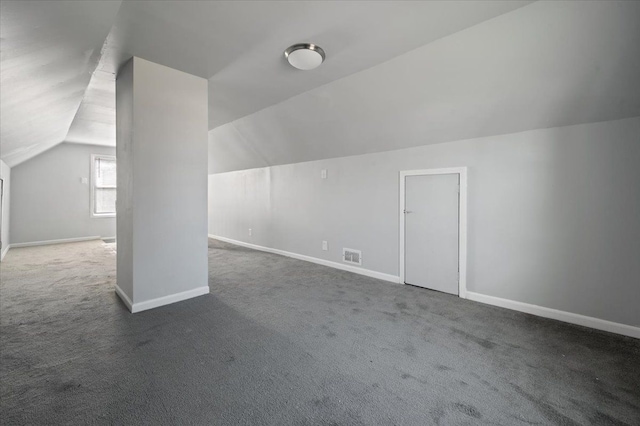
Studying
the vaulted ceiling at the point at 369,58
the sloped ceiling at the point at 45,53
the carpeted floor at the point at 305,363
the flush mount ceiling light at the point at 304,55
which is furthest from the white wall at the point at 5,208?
the flush mount ceiling light at the point at 304,55

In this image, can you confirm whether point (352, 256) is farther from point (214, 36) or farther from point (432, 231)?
point (214, 36)

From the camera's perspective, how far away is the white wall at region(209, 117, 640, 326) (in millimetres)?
2279

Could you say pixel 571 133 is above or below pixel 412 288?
above

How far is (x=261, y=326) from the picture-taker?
2.40 m

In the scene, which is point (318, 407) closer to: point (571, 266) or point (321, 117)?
point (571, 266)

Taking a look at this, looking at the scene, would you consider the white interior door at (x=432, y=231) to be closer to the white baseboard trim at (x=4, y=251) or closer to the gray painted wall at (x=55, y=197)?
the white baseboard trim at (x=4, y=251)

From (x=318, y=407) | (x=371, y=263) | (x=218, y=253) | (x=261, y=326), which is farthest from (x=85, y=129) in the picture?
(x=318, y=407)

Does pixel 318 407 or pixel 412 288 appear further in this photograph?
pixel 412 288

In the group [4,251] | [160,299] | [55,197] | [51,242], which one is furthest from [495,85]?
[51,242]

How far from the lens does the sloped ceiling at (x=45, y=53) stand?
63.3 inches

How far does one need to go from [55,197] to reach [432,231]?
8215mm

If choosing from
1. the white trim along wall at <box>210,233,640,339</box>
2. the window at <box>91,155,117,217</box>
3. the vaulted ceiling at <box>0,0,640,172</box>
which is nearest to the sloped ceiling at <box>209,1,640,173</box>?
the vaulted ceiling at <box>0,0,640,172</box>

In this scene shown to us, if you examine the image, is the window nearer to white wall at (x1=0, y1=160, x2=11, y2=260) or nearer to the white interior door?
white wall at (x1=0, y1=160, x2=11, y2=260)

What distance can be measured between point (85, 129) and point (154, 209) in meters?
4.16
